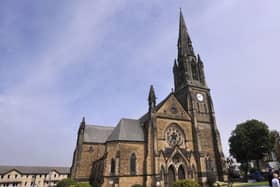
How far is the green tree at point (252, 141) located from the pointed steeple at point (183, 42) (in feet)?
67.1

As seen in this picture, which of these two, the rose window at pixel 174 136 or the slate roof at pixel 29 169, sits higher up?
the rose window at pixel 174 136

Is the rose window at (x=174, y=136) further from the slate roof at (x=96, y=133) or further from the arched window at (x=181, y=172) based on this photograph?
the slate roof at (x=96, y=133)

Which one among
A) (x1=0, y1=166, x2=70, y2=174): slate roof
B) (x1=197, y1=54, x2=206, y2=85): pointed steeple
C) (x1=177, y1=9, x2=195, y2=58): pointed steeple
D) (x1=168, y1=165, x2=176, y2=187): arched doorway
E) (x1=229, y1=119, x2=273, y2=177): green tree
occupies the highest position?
(x1=177, y1=9, x2=195, y2=58): pointed steeple

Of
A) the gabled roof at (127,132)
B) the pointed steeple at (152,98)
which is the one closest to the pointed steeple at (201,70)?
the pointed steeple at (152,98)

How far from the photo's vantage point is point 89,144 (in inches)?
1422

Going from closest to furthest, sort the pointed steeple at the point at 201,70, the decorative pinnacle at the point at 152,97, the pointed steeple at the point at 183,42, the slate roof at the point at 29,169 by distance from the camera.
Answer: the decorative pinnacle at the point at 152,97 < the pointed steeple at the point at 201,70 < the pointed steeple at the point at 183,42 < the slate roof at the point at 29,169

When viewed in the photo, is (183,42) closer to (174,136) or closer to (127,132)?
(174,136)

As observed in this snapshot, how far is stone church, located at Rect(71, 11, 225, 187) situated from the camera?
2853 centimetres

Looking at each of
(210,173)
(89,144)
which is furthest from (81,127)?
(210,173)

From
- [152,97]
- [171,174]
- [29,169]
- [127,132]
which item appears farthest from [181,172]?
Answer: [29,169]

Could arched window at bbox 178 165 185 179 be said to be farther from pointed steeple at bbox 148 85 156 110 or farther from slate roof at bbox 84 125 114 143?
slate roof at bbox 84 125 114 143

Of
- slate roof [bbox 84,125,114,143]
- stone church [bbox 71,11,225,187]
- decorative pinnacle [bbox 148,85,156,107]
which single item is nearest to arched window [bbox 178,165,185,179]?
stone church [bbox 71,11,225,187]

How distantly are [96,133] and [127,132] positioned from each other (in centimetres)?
979

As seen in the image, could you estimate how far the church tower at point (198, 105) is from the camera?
33.2 metres
